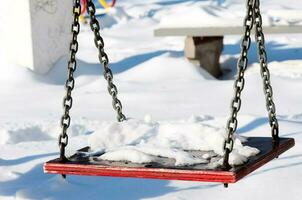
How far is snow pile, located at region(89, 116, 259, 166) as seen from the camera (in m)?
3.09

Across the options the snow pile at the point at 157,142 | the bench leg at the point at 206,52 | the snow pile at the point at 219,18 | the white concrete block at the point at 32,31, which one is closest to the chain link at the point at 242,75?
the snow pile at the point at 157,142

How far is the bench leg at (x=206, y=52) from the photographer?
10531 millimetres

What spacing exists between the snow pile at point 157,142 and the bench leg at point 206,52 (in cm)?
677

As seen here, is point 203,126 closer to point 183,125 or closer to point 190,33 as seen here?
point 183,125

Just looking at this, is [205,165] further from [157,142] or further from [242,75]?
[157,142]

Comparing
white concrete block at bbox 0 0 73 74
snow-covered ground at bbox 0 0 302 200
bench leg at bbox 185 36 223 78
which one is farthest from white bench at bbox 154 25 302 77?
white concrete block at bbox 0 0 73 74

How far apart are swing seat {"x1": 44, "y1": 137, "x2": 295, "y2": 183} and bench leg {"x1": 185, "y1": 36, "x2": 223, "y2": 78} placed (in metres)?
7.25

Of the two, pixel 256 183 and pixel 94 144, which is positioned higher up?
pixel 94 144

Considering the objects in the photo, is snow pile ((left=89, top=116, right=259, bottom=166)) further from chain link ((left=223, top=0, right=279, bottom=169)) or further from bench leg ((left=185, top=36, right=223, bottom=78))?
bench leg ((left=185, top=36, right=223, bottom=78))

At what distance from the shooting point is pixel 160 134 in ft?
12.3

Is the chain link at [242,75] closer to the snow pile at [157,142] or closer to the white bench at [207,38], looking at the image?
the snow pile at [157,142]

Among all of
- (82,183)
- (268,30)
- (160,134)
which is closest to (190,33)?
(268,30)

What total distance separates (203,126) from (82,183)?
4.92 ft

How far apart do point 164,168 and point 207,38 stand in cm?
826
